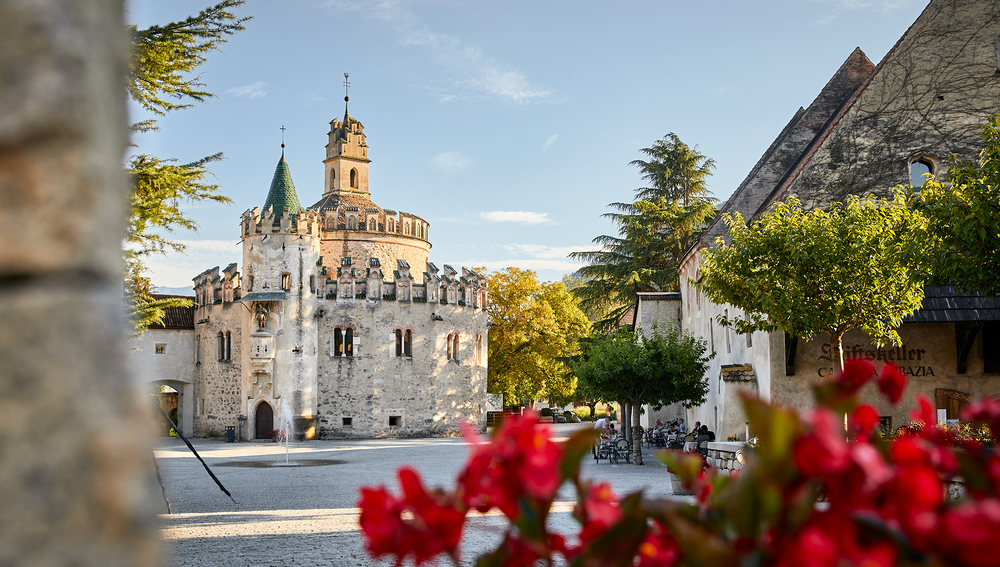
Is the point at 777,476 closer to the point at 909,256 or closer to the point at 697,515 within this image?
the point at 697,515

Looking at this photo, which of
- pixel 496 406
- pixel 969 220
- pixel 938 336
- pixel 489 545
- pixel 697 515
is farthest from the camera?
pixel 496 406

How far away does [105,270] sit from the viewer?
1.03 meters

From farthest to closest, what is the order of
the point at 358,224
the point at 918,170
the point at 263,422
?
the point at 358,224 < the point at 263,422 < the point at 918,170

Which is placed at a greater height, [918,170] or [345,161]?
[345,161]

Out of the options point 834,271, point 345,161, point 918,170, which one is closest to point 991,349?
point 918,170

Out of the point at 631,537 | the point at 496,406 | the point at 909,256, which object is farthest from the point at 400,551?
the point at 496,406

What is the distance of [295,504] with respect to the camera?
1475cm

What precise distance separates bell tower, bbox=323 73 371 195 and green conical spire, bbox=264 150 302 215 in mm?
9156

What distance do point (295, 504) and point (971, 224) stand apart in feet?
40.4

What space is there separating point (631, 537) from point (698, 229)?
4187 cm

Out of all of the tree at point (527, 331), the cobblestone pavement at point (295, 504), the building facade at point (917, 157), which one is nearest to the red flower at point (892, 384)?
the cobblestone pavement at point (295, 504)

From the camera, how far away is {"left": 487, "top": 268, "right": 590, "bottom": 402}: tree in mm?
50375

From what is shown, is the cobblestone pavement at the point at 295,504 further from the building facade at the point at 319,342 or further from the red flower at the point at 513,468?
the building facade at the point at 319,342

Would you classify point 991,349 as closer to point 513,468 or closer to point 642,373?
point 642,373
